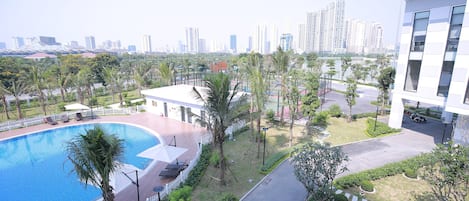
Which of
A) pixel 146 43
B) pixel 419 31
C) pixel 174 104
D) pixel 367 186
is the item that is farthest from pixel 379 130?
pixel 146 43

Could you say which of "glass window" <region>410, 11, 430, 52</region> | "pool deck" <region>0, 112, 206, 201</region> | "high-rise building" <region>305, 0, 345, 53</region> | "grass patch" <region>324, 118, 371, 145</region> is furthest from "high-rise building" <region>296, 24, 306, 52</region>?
"pool deck" <region>0, 112, 206, 201</region>

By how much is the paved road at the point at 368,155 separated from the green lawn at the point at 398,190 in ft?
4.29

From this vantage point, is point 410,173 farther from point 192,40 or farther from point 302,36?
point 192,40

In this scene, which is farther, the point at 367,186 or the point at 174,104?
the point at 174,104

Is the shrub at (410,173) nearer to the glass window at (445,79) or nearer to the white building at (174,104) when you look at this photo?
the glass window at (445,79)

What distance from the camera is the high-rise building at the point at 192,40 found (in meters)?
178

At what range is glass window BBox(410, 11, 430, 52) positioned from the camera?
15504 millimetres

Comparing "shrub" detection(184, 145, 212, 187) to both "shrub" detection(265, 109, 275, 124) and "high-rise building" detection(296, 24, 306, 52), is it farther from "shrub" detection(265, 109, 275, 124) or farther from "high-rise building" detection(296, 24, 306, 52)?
"high-rise building" detection(296, 24, 306, 52)

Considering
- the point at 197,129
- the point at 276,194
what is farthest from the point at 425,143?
Answer: the point at 197,129

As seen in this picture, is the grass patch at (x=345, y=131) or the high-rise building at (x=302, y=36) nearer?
the grass patch at (x=345, y=131)

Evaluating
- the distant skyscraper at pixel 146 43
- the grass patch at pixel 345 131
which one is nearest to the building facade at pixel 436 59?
the grass patch at pixel 345 131

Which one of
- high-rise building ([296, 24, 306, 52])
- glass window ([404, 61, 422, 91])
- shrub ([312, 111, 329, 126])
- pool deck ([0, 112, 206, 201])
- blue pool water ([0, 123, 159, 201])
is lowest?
blue pool water ([0, 123, 159, 201])

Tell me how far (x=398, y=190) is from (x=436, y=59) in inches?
392

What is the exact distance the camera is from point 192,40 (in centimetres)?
18362
